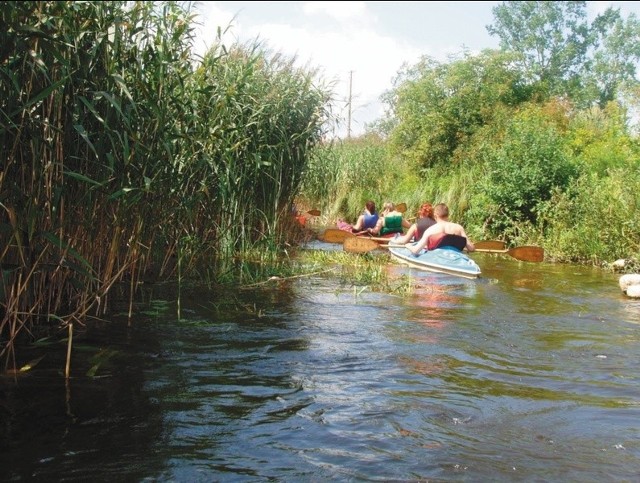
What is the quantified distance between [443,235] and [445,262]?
→ 1.46 feet

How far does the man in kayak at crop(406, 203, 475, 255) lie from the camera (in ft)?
40.0

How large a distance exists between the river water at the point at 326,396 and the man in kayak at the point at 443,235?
10.5 feet

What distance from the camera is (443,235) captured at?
12227 mm

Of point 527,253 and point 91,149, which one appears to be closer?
point 91,149

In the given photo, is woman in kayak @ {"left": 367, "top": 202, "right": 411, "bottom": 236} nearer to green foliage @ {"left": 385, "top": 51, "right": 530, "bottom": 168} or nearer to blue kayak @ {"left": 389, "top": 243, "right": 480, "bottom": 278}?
blue kayak @ {"left": 389, "top": 243, "right": 480, "bottom": 278}

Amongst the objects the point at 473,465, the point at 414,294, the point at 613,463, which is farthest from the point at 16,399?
the point at 414,294

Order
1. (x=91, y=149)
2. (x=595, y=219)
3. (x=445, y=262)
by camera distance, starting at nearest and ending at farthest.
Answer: (x=91, y=149)
(x=445, y=262)
(x=595, y=219)

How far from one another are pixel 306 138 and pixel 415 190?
35.8 ft

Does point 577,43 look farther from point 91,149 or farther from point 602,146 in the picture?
point 91,149

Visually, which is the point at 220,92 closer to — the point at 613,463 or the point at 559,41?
the point at 613,463

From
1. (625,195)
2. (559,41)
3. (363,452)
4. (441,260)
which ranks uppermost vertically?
(559,41)

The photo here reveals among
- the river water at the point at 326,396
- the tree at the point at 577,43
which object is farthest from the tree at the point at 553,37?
the river water at the point at 326,396

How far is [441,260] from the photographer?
480 inches

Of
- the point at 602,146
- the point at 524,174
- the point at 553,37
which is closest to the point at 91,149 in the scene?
the point at 524,174
